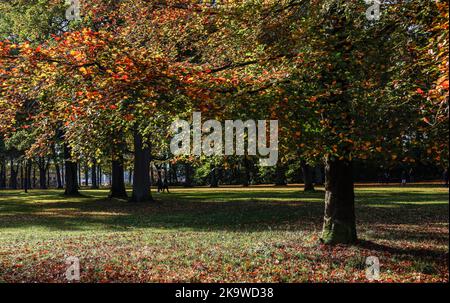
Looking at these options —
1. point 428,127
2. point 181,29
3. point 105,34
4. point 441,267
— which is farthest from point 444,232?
point 105,34

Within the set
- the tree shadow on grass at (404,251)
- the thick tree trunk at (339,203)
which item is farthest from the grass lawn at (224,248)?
the thick tree trunk at (339,203)

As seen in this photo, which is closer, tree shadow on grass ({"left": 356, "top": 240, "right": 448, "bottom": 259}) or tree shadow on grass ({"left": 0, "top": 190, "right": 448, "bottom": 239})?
tree shadow on grass ({"left": 356, "top": 240, "right": 448, "bottom": 259})

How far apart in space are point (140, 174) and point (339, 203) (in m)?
22.5

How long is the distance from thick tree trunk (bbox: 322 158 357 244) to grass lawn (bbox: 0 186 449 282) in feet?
1.41

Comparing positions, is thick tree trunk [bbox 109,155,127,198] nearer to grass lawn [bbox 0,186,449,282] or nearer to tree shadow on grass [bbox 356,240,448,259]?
grass lawn [bbox 0,186,449,282]

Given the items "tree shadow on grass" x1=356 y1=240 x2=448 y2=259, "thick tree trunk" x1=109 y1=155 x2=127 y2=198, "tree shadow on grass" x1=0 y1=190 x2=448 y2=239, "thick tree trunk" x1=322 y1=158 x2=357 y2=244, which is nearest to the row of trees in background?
"thick tree trunk" x1=322 y1=158 x2=357 y2=244

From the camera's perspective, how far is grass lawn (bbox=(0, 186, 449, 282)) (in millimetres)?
9062

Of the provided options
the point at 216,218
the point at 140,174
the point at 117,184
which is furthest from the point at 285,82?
the point at 117,184

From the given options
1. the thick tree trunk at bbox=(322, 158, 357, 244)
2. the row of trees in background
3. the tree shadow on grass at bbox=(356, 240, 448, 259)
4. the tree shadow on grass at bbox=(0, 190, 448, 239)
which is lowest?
the tree shadow on grass at bbox=(0, 190, 448, 239)

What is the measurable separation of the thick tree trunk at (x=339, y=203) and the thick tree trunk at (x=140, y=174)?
70.8 feet

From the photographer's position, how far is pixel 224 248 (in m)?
12.1

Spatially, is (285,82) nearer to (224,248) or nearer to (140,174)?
(224,248)

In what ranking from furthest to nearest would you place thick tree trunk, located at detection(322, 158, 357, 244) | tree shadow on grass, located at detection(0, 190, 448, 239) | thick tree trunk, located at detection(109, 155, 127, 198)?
thick tree trunk, located at detection(109, 155, 127, 198)
tree shadow on grass, located at detection(0, 190, 448, 239)
thick tree trunk, located at detection(322, 158, 357, 244)
